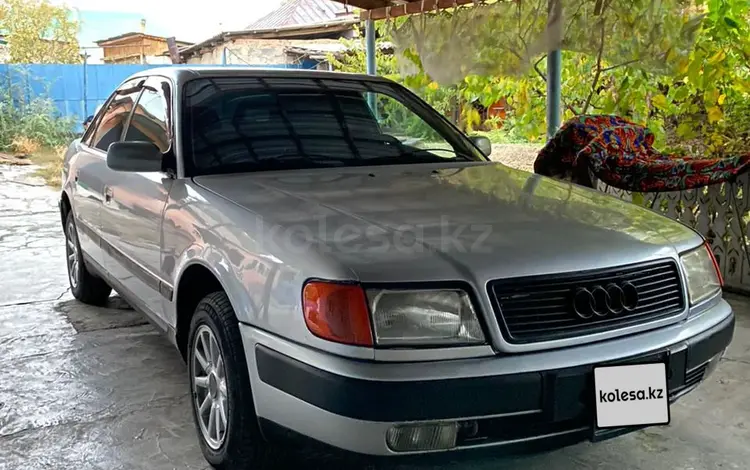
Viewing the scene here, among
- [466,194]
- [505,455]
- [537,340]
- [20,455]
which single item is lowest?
[20,455]

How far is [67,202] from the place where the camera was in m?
4.46

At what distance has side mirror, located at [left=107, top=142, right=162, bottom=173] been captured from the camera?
2740mm

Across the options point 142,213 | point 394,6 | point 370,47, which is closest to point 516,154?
point 370,47

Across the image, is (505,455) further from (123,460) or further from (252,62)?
(252,62)

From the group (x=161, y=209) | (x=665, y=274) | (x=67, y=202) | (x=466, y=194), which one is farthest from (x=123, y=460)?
(x=67, y=202)

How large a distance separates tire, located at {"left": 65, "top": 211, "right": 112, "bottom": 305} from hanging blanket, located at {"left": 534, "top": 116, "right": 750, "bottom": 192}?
3.09 metres

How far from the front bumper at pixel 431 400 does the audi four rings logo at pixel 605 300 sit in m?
0.09

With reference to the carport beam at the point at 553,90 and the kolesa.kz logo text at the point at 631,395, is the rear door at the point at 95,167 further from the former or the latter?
the carport beam at the point at 553,90

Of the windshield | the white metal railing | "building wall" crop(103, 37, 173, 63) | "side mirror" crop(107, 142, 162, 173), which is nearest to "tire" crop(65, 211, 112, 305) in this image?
"side mirror" crop(107, 142, 162, 173)

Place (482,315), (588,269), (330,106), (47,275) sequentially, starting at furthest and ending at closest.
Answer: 1. (47,275)
2. (330,106)
3. (588,269)
4. (482,315)

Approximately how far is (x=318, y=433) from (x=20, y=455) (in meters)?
1.37

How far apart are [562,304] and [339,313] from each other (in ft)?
2.02

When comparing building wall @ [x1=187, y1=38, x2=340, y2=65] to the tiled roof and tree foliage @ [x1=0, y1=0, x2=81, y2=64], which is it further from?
the tiled roof

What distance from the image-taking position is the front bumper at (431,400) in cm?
175
